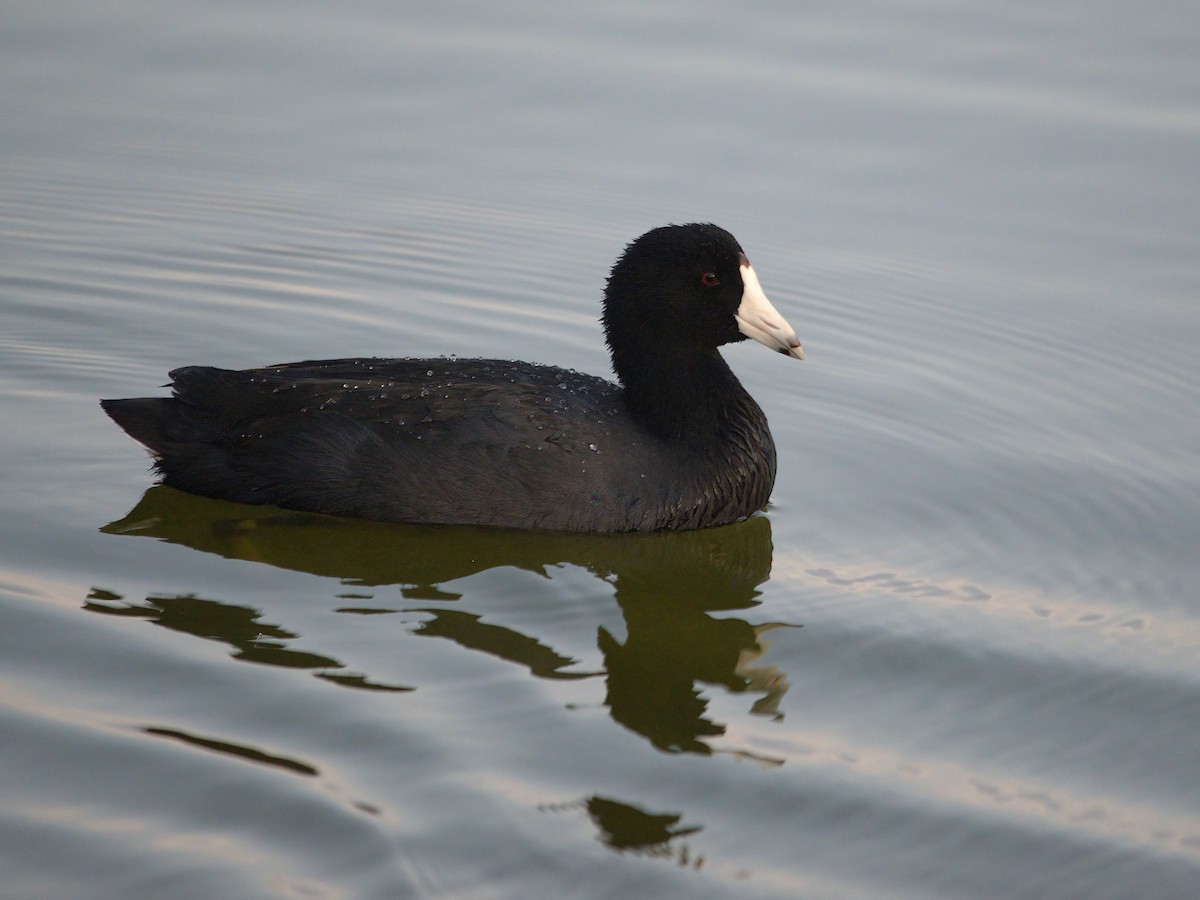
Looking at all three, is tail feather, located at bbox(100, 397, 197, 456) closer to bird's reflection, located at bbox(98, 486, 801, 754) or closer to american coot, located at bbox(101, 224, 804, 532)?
american coot, located at bbox(101, 224, 804, 532)

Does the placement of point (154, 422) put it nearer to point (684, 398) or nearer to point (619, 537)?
point (619, 537)

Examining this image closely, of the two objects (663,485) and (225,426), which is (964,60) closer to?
(663,485)

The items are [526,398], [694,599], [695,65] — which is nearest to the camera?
[694,599]

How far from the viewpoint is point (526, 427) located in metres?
6.32

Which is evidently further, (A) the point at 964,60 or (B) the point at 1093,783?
(A) the point at 964,60

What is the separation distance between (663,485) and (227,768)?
2.60 metres

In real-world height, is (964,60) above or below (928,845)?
above

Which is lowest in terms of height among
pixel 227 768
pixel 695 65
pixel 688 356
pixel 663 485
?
pixel 227 768

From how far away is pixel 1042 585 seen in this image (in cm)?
605

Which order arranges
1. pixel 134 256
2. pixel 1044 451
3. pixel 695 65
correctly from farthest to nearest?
pixel 695 65 < pixel 134 256 < pixel 1044 451

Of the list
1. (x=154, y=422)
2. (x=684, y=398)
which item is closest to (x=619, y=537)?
(x=684, y=398)

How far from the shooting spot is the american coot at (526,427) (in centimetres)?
629

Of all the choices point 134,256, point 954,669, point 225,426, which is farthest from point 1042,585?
point 134,256

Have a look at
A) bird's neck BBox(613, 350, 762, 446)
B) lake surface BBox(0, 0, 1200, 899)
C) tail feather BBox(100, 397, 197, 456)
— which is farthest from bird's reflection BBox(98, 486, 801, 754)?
bird's neck BBox(613, 350, 762, 446)
